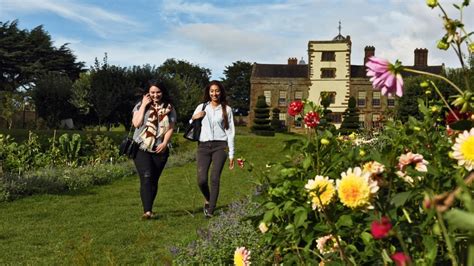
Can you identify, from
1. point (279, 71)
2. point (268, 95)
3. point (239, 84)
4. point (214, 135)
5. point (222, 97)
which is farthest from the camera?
point (239, 84)

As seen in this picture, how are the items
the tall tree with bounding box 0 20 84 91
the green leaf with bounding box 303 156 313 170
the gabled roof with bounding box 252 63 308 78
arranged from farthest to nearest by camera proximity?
the gabled roof with bounding box 252 63 308 78 → the tall tree with bounding box 0 20 84 91 → the green leaf with bounding box 303 156 313 170

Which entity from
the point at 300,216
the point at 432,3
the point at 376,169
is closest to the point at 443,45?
the point at 432,3

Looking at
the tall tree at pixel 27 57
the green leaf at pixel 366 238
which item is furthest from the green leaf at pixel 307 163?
the tall tree at pixel 27 57

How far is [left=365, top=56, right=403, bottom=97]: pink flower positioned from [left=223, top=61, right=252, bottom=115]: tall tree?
6422 centimetres

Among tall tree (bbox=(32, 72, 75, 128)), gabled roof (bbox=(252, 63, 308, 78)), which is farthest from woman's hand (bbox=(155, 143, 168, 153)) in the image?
gabled roof (bbox=(252, 63, 308, 78))

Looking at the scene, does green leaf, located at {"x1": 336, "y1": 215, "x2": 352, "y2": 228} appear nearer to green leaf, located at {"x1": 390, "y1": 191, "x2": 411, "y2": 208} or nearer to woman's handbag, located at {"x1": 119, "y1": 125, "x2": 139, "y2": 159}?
green leaf, located at {"x1": 390, "y1": 191, "x2": 411, "y2": 208}

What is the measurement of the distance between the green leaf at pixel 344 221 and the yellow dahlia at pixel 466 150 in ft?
2.46

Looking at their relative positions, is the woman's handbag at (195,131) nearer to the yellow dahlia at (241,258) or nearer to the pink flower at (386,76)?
the yellow dahlia at (241,258)

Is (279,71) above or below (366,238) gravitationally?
above

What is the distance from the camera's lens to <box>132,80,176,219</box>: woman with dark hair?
6.64m

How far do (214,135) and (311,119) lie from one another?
3912 mm

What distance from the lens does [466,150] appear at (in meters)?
1.48

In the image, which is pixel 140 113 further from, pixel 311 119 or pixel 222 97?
pixel 311 119

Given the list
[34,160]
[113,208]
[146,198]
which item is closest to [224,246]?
[146,198]
